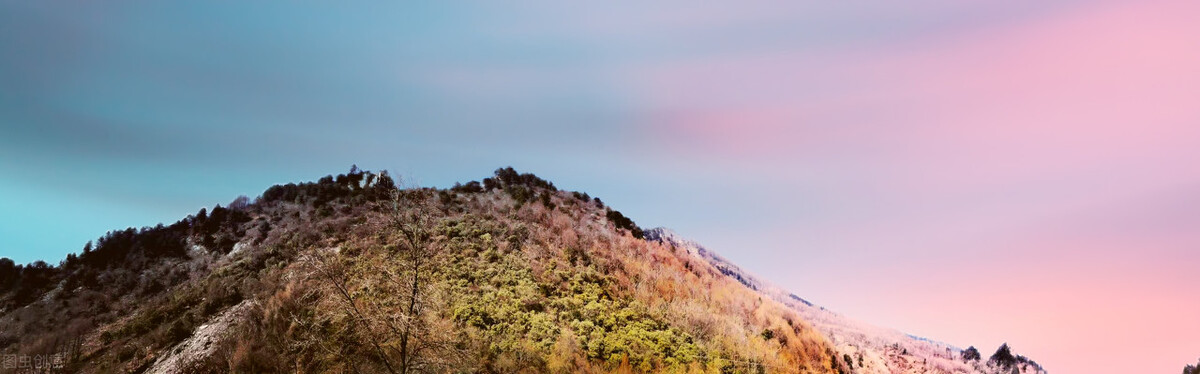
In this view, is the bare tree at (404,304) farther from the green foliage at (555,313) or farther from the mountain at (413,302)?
the green foliage at (555,313)

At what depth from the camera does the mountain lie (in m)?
11.8

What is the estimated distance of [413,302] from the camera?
34.0 ft

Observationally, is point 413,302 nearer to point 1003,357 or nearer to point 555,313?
point 555,313

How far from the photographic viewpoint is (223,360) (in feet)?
46.0

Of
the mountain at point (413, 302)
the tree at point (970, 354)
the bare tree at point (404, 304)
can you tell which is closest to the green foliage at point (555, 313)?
the mountain at point (413, 302)

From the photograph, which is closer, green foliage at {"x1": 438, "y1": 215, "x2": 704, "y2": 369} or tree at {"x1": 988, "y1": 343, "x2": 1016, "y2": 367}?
green foliage at {"x1": 438, "y1": 215, "x2": 704, "y2": 369}

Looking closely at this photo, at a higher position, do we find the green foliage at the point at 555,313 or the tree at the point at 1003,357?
the tree at the point at 1003,357

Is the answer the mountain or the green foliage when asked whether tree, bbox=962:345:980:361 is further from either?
the green foliage

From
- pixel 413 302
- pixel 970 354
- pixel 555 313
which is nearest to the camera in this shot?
pixel 413 302

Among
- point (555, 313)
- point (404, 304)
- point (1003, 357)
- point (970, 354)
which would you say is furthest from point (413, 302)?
point (1003, 357)

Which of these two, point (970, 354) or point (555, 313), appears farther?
point (970, 354)

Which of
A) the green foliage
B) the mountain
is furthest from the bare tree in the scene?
the green foliage

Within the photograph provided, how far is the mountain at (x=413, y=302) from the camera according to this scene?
11.8m

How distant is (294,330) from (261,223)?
1771 centimetres
